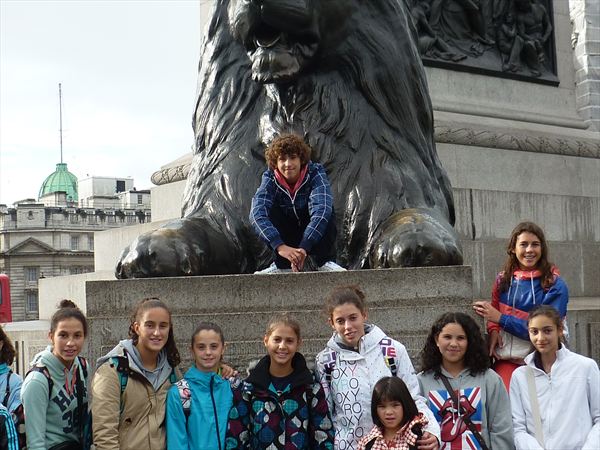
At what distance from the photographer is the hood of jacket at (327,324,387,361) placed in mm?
4121

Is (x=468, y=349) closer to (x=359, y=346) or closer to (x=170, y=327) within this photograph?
(x=359, y=346)

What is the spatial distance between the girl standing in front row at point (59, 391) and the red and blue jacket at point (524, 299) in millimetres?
1816

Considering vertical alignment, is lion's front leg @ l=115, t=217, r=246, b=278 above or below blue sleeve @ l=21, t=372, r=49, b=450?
above

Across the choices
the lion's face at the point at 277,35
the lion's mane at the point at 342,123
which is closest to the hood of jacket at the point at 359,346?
the lion's mane at the point at 342,123

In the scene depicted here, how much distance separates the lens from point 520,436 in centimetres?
415

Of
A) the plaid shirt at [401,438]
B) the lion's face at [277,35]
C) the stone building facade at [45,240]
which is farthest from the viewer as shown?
the stone building facade at [45,240]

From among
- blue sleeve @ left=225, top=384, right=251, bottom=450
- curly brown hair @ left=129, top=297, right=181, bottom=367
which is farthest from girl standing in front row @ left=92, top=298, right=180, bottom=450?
blue sleeve @ left=225, top=384, right=251, bottom=450

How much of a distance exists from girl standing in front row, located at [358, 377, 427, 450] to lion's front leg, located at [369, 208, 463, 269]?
3.93 feet

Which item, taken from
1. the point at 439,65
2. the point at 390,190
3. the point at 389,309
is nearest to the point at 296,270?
the point at 389,309

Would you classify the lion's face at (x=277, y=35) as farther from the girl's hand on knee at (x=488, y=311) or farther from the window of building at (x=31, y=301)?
the window of building at (x=31, y=301)

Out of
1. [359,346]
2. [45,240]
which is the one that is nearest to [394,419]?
[359,346]

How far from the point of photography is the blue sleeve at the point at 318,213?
5.04 metres

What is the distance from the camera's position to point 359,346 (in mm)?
4145

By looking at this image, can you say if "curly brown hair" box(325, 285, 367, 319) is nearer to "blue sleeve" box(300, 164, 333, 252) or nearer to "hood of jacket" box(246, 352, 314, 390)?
"hood of jacket" box(246, 352, 314, 390)
